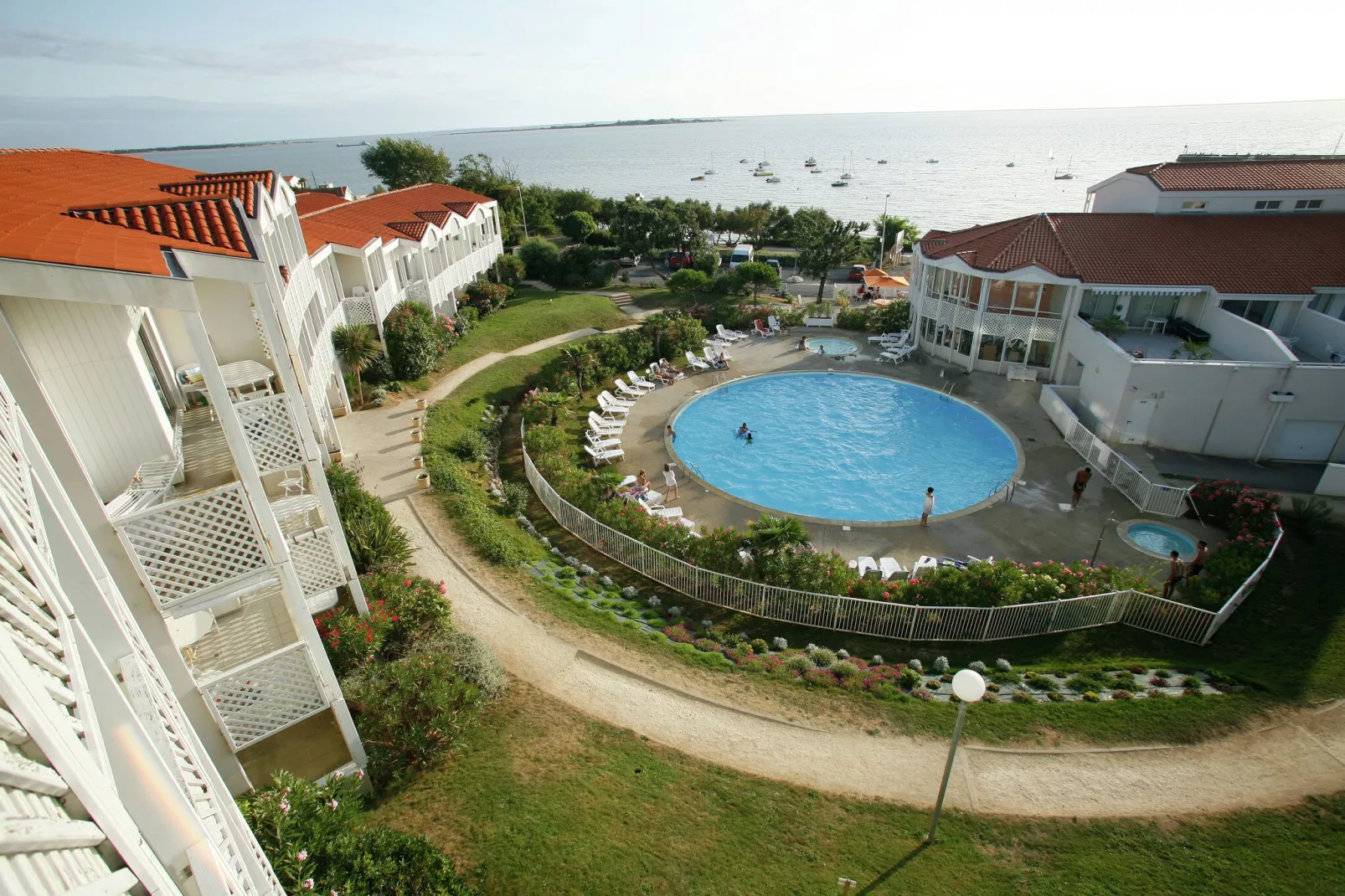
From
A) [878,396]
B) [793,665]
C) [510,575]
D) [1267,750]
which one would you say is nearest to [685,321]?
[878,396]

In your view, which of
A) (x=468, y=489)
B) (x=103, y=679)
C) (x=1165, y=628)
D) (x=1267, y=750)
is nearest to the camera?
(x=103, y=679)

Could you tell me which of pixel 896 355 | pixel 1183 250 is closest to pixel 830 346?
pixel 896 355

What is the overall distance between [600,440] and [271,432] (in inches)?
586

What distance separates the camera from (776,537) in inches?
621

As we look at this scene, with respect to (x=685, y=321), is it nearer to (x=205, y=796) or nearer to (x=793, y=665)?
(x=793, y=665)

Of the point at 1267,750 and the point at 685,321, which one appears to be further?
the point at 685,321

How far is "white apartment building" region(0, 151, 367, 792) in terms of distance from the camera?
653cm

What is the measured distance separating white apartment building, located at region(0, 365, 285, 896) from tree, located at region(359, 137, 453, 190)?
72.0 meters

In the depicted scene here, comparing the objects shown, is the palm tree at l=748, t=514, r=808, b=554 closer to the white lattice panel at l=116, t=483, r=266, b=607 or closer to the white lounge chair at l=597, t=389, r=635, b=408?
the white lattice panel at l=116, t=483, r=266, b=607

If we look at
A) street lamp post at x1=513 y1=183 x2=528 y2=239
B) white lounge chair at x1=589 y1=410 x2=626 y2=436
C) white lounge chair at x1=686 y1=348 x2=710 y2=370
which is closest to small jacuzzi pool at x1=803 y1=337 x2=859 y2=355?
white lounge chair at x1=686 y1=348 x2=710 y2=370

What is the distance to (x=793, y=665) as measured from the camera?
44.2 ft

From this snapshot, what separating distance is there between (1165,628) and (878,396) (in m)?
16.1

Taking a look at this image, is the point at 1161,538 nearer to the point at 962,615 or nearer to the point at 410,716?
the point at 962,615

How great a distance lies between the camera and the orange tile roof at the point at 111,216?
686 cm
